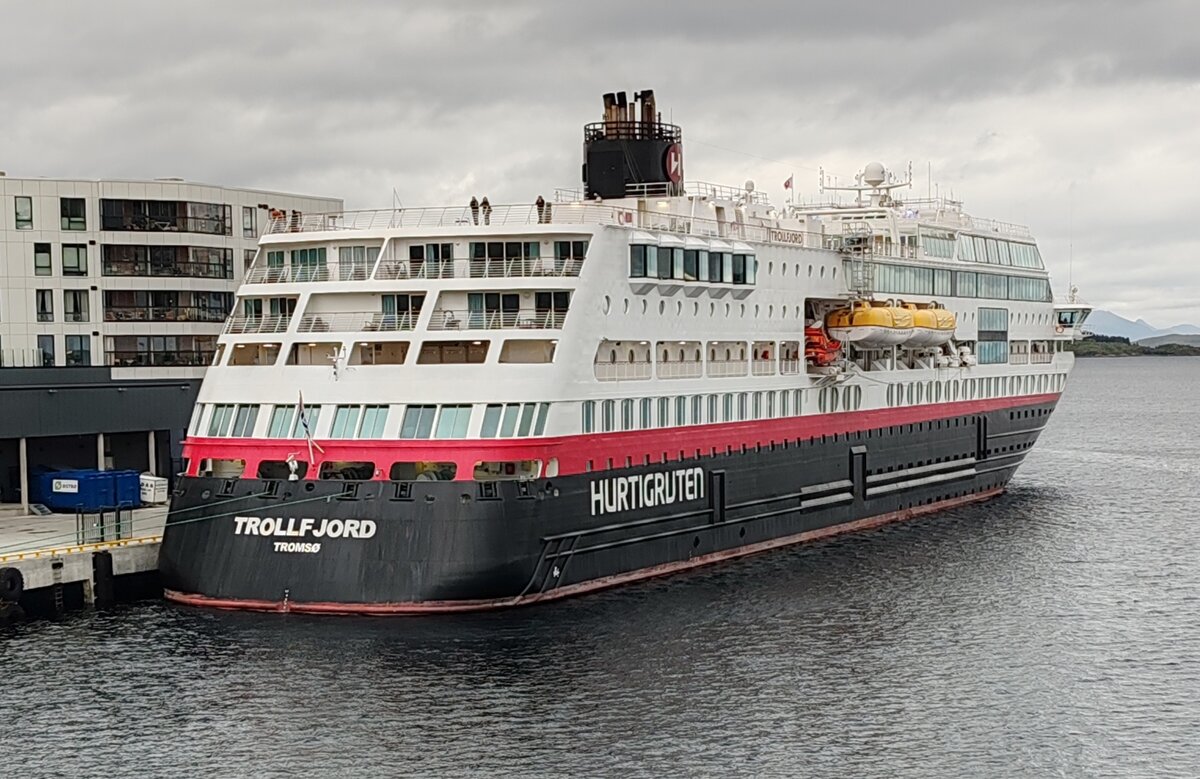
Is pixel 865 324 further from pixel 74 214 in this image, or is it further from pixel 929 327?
pixel 74 214

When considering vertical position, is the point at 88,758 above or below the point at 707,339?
below

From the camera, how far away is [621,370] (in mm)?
46406

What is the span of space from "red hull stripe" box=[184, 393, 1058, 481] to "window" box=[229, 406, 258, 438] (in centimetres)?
34

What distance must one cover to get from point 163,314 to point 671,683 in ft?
122

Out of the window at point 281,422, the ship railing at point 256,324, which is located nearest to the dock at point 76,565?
the window at point 281,422

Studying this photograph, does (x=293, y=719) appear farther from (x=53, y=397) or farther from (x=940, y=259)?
(x=940, y=259)

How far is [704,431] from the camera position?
165ft

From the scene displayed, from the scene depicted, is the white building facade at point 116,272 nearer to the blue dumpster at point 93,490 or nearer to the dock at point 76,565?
the blue dumpster at point 93,490

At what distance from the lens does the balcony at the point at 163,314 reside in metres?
64.9

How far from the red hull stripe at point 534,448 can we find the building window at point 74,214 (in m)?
23.0

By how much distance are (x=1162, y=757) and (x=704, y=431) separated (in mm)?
21523

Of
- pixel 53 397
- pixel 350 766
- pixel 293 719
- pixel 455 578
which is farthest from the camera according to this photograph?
pixel 53 397

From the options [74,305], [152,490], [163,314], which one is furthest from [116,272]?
[152,490]

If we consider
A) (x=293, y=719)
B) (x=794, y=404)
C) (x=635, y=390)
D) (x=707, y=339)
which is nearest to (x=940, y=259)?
(x=794, y=404)
